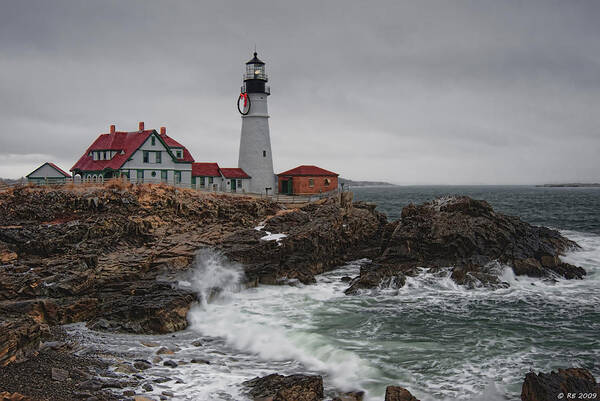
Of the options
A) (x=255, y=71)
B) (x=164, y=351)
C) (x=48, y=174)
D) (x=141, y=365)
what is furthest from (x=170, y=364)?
(x=255, y=71)

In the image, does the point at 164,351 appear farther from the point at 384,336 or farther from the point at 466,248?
the point at 466,248

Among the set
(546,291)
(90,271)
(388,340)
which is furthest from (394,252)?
(90,271)

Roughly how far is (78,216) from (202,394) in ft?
62.9

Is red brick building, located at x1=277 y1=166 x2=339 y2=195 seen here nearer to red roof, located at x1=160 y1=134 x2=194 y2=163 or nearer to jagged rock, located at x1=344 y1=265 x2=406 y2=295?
red roof, located at x1=160 y1=134 x2=194 y2=163

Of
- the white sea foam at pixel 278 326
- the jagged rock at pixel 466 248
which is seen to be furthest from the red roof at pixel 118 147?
the jagged rock at pixel 466 248

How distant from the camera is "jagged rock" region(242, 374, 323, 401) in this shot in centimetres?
1169

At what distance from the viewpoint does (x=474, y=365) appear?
14.4 m

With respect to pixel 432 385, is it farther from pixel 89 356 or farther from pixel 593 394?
pixel 89 356

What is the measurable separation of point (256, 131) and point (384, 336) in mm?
30188

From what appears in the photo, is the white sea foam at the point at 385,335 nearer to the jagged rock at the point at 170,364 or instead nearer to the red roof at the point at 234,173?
the jagged rock at the point at 170,364

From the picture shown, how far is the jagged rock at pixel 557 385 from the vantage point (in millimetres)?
11250

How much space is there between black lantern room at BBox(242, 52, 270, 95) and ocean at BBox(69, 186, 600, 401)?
2326 cm

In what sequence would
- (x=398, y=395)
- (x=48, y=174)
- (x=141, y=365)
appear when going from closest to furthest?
1. (x=398, y=395)
2. (x=141, y=365)
3. (x=48, y=174)

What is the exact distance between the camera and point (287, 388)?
11.9m
